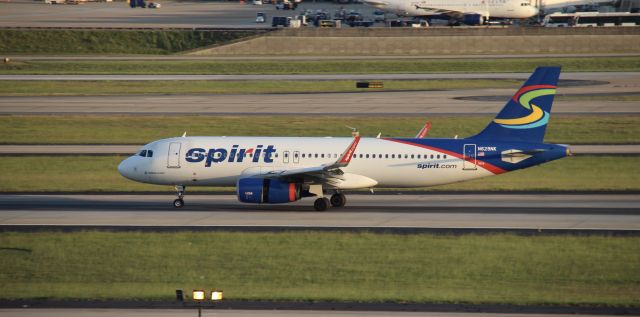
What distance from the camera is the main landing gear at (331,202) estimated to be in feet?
157

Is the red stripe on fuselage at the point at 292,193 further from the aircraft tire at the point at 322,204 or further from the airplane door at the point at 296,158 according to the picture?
the airplane door at the point at 296,158

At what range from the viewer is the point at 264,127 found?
7219 centimetres

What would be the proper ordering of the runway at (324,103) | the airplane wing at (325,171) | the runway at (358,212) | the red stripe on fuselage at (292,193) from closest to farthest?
1. the runway at (358,212)
2. the airplane wing at (325,171)
3. the red stripe on fuselage at (292,193)
4. the runway at (324,103)

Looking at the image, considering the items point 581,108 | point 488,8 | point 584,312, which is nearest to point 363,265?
point 584,312

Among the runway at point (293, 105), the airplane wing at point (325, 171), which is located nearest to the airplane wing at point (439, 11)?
the runway at point (293, 105)

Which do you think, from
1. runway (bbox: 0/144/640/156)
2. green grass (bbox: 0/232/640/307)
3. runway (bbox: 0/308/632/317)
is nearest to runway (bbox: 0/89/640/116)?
runway (bbox: 0/144/640/156)

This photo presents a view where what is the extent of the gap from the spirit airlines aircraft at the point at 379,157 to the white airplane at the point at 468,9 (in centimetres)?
9754

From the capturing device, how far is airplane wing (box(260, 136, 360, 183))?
1826 inches

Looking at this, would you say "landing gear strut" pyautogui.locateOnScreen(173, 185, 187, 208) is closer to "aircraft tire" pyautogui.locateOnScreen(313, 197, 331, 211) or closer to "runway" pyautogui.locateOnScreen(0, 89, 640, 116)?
"aircraft tire" pyautogui.locateOnScreen(313, 197, 331, 211)

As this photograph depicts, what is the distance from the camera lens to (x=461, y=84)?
3812 inches

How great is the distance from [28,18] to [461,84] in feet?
320

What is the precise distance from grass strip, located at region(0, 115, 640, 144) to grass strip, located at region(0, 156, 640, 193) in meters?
7.79

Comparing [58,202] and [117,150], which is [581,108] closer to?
[117,150]

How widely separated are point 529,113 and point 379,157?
7.97m
